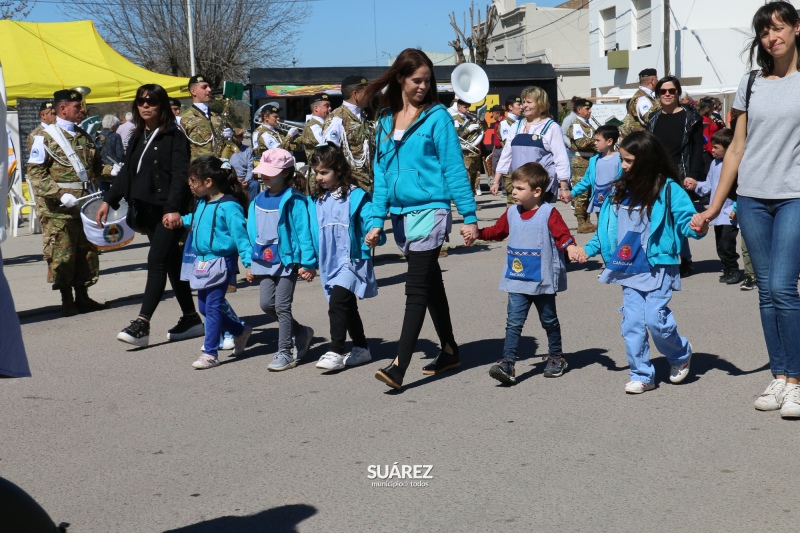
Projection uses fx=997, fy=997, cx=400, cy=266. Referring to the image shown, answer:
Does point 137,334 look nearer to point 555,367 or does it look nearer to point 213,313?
point 213,313

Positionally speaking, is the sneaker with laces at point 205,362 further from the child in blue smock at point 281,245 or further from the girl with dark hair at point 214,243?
the child in blue smock at point 281,245

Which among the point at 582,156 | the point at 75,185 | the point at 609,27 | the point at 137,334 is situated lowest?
the point at 137,334

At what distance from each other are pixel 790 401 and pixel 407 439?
197 centimetres

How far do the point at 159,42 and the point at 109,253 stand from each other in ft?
97.0

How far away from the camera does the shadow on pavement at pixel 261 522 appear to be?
389cm

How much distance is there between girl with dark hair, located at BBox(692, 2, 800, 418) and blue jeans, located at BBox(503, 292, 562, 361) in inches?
49.2

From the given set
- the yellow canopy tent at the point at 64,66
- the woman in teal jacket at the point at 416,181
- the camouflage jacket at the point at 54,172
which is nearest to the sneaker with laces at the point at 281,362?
the woman in teal jacket at the point at 416,181

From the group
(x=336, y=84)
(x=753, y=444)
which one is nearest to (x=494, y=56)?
(x=336, y=84)

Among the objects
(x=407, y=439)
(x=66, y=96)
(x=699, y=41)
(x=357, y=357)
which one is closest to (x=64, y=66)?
(x=66, y=96)

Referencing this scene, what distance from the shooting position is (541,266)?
6.08 meters

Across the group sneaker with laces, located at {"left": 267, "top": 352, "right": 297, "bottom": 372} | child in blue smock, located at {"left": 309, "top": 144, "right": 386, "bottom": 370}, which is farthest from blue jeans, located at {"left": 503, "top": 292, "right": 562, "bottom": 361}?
sneaker with laces, located at {"left": 267, "top": 352, "right": 297, "bottom": 372}

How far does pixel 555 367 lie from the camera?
6.21 metres

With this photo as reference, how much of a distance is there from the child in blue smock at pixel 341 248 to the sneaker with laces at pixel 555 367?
4.20 feet

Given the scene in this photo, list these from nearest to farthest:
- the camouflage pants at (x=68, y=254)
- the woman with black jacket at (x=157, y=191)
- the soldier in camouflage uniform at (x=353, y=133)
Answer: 1. the woman with black jacket at (x=157, y=191)
2. the camouflage pants at (x=68, y=254)
3. the soldier in camouflage uniform at (x=353, y=133)
